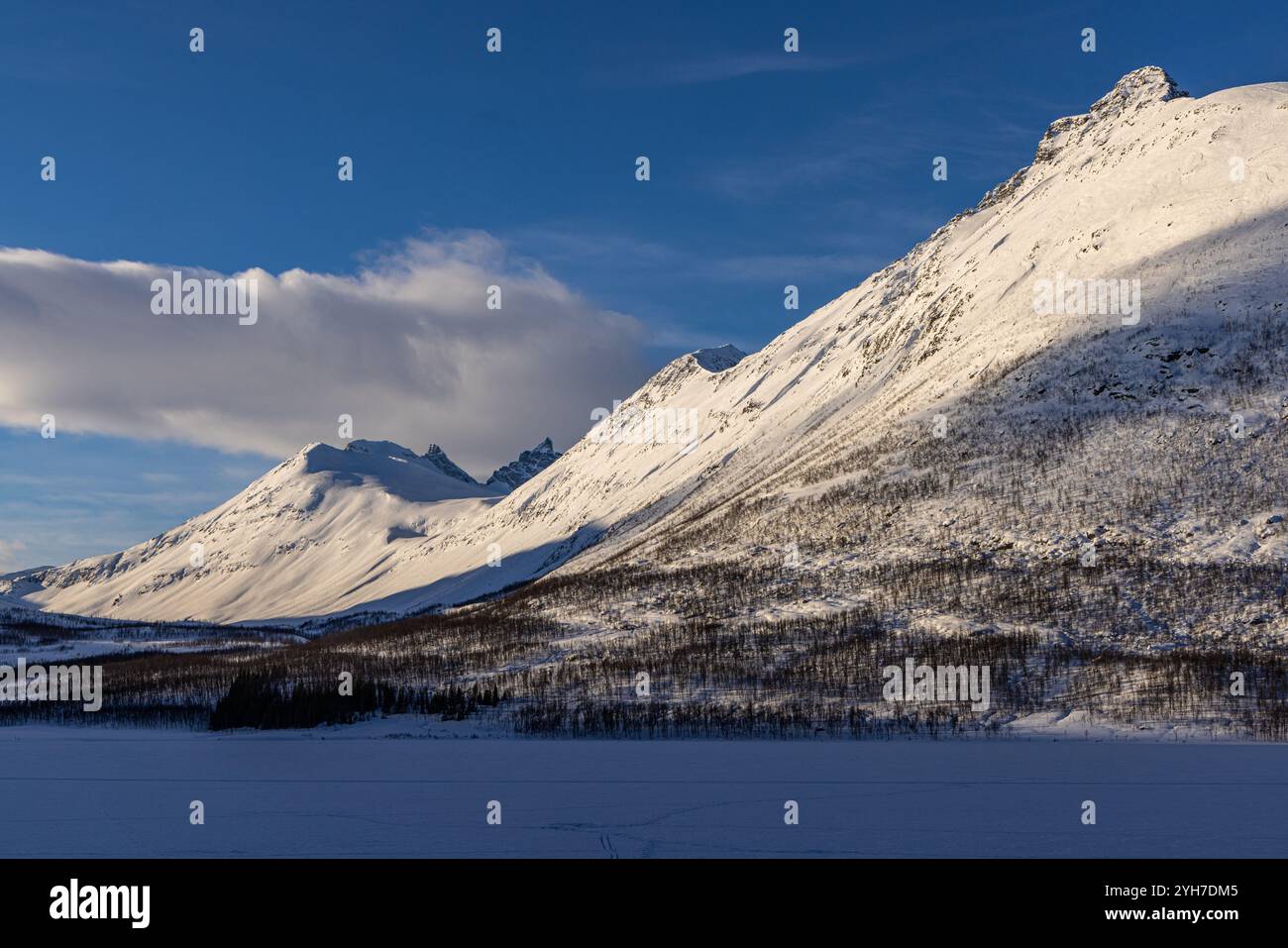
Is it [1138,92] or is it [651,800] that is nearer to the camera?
[651,800]

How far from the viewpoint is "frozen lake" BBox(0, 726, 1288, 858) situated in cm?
1962

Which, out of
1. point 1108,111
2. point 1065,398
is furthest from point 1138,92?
point 1065,398

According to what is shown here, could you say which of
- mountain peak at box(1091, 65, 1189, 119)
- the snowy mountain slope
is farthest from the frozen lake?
mountain peak at box(1091, 65, 1189, 119)

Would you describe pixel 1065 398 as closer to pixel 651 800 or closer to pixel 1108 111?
pixel 651 800

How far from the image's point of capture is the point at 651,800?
25.1 metres

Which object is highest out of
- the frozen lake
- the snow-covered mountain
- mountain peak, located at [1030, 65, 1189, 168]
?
mountain peak, located at [1030, 65, 1189, 168]

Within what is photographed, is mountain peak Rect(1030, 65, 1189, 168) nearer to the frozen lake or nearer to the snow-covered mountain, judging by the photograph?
the snow-covered mountain

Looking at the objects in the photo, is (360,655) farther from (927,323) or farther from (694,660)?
(927,323)

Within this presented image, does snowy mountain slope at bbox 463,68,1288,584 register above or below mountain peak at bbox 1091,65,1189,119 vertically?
below

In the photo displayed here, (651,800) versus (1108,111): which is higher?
(1108,111)

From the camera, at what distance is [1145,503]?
7631 cm

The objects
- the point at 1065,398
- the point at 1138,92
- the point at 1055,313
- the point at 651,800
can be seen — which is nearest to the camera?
the point at 651,800

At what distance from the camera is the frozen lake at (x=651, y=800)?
19.6m
